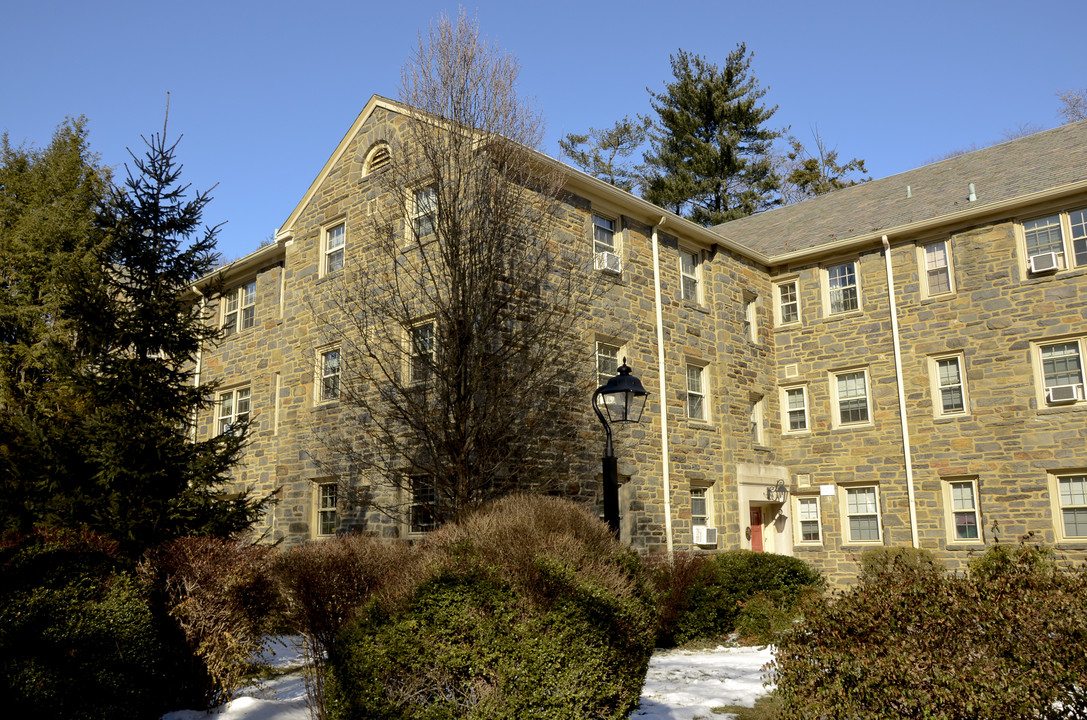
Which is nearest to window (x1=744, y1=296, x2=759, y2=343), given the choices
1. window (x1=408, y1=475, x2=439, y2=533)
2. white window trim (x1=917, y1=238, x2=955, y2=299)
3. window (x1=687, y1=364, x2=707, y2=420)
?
window (x1=687, y1=364, x2=707, y2=420)

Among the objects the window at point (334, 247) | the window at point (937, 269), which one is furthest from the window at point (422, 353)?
the window at point (937, 269)

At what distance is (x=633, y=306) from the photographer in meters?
16.5

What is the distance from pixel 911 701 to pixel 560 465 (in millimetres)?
8968

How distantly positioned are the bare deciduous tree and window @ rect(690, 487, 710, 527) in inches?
200

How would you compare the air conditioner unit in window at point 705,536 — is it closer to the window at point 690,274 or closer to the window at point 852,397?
the window at point 852,397

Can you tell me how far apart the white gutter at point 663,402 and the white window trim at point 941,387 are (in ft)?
20.9

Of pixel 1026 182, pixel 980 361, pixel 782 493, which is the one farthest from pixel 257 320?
pixel 1026 182

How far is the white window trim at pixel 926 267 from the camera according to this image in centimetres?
1786

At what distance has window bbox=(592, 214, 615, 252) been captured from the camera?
52.9 ft

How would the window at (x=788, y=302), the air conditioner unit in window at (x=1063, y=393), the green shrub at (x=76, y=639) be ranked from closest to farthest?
the green shrub at (x=76, y=639), the air conditioner unit in window at (x=1063, y=393), the window at (x=788, y=302)

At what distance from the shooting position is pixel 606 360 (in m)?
15.7

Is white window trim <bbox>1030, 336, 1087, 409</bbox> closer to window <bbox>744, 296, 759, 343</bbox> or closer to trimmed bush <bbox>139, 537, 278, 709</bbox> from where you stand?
window <bbox>744, 296, 759, 343</bbox>

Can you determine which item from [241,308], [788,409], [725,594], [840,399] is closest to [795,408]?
[788,409]

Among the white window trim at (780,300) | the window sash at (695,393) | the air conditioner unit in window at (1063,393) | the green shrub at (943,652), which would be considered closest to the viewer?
the green shrub at (943,652)
